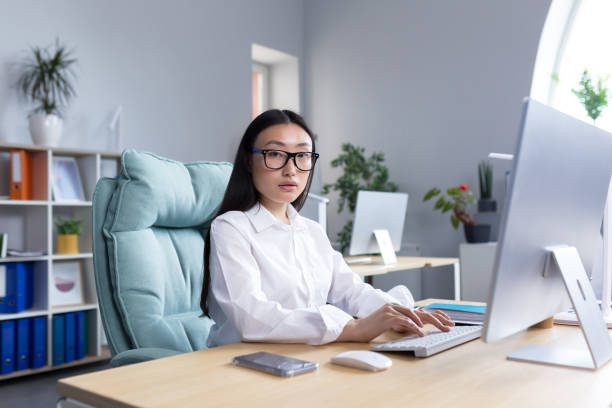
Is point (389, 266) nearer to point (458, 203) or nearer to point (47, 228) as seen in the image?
point (458, 203)

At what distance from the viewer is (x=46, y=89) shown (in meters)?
3.34

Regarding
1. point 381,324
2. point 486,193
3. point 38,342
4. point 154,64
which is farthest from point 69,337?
point 486,193

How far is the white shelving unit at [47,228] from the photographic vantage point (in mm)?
3160

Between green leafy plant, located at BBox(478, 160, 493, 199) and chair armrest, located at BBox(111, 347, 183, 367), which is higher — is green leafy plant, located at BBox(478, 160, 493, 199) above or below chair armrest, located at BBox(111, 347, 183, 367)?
above

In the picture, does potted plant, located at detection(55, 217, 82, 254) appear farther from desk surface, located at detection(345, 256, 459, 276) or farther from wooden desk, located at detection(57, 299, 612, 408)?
wooden desk, located at detection(57, 299, 612, 408)

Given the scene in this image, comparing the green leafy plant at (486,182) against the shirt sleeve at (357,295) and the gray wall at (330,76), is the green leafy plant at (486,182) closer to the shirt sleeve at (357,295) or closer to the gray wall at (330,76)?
the gray wall at (330,76)

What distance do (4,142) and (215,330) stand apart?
2372 millimetres

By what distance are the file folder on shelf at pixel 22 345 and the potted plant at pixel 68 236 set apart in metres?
0.48

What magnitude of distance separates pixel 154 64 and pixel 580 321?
382 centimetres

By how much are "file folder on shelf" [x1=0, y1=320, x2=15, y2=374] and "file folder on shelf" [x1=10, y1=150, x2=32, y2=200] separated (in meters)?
0.73

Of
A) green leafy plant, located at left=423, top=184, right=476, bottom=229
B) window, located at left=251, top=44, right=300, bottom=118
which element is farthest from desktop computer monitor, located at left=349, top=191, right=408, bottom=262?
window, located at left=251, top=44, right=300, bottom=118

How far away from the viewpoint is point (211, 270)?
133 cm

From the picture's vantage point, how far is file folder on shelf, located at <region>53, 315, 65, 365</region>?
317cm

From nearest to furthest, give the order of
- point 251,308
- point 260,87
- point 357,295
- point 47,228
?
1. point 251,308
2. point 357,295
3. point 47,228
4. point 260,87
